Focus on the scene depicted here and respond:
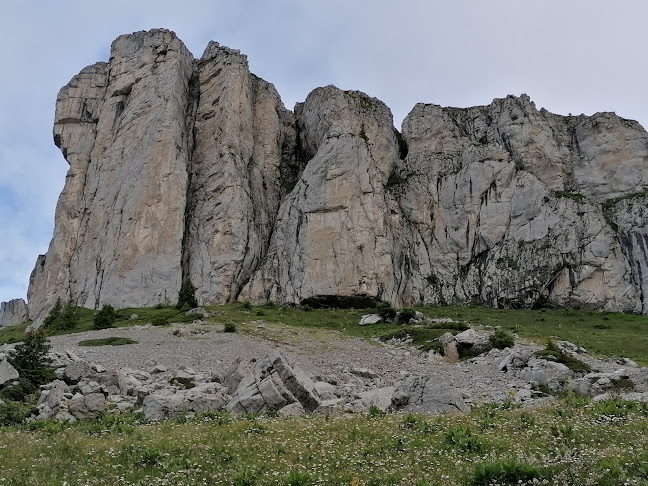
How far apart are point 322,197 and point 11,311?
95.8 m

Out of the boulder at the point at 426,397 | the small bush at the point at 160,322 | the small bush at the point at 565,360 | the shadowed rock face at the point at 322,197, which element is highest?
the shadowed rock face at the point at 322,197

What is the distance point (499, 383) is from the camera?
29375 mm

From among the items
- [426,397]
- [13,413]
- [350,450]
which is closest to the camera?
[350,450]

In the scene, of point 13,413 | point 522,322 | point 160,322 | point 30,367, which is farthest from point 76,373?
point 522,322

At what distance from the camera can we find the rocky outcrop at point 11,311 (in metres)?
140

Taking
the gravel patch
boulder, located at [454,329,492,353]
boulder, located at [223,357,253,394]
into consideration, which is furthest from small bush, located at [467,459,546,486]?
boulder, located at [454,329,492,353]

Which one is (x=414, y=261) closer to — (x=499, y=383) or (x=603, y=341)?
(x=603, y=341)

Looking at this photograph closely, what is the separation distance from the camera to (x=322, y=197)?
104 meters

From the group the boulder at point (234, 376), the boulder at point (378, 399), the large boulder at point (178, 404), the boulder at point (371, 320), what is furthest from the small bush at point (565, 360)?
the boulder at point (371, 320)

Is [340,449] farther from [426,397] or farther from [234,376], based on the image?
[234,376]

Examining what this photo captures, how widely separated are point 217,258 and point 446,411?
84.8 meters

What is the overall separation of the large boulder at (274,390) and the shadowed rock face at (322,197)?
73.1 meters

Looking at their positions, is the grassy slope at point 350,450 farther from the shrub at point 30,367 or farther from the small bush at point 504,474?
the shrub at point 30,367

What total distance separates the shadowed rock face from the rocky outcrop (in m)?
21.2
